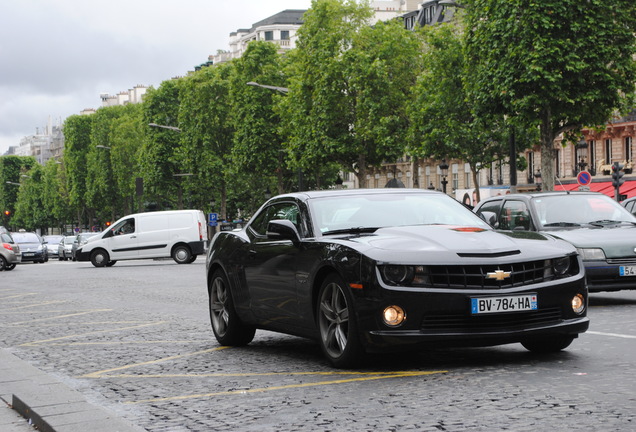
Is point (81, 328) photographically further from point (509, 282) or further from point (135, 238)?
point (135, 238)

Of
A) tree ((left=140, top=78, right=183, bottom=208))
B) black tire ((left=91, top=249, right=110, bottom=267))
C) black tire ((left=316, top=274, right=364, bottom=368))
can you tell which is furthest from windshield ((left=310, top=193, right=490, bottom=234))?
tree ((left=140, top=78, right=183, bottom=208))

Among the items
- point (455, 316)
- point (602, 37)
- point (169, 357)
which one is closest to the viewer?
point (455, 316)

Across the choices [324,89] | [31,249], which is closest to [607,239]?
[31,249]

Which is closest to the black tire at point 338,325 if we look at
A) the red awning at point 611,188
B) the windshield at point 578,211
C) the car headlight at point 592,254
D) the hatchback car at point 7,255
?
the car headlight at point 592,254

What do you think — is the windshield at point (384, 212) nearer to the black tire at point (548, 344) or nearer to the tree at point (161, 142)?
the black tire at point (548, 344)

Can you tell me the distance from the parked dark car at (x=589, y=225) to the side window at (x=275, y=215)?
489 cm

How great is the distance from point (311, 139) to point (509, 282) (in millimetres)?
52949

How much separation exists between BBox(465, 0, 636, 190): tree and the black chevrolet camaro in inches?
1051

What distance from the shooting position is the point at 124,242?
136ft

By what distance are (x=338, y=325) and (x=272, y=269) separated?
1341 millimetres

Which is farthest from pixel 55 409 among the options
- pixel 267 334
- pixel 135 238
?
pixel 135 238

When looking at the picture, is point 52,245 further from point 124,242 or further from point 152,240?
point 152,240

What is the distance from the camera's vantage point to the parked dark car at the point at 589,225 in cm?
1399

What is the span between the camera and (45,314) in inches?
645
